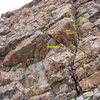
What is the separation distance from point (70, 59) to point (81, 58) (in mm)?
1134

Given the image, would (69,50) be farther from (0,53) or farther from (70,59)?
(0,53)

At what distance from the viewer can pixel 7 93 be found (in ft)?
39.8

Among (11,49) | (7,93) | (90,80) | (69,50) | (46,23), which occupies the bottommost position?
(90,80)

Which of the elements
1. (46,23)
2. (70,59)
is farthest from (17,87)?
(46,23)

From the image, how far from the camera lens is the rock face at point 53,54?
35.5 feet

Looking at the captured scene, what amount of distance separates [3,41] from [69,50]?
30.5ft

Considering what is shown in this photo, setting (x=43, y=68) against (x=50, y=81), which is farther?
(x=43, y=68)

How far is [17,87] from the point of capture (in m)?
12.4

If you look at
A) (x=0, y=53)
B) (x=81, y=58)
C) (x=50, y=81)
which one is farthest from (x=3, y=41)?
(x=81, y=58)

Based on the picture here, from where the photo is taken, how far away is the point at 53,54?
13.1 m

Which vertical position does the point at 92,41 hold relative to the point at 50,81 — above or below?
above

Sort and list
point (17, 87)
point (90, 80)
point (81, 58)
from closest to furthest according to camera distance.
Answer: point (90, 80)
point (81, 58)
point (17, 87)

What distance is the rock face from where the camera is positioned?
426 inches

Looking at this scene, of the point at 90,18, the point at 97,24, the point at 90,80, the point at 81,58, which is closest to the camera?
the point at 90,80
